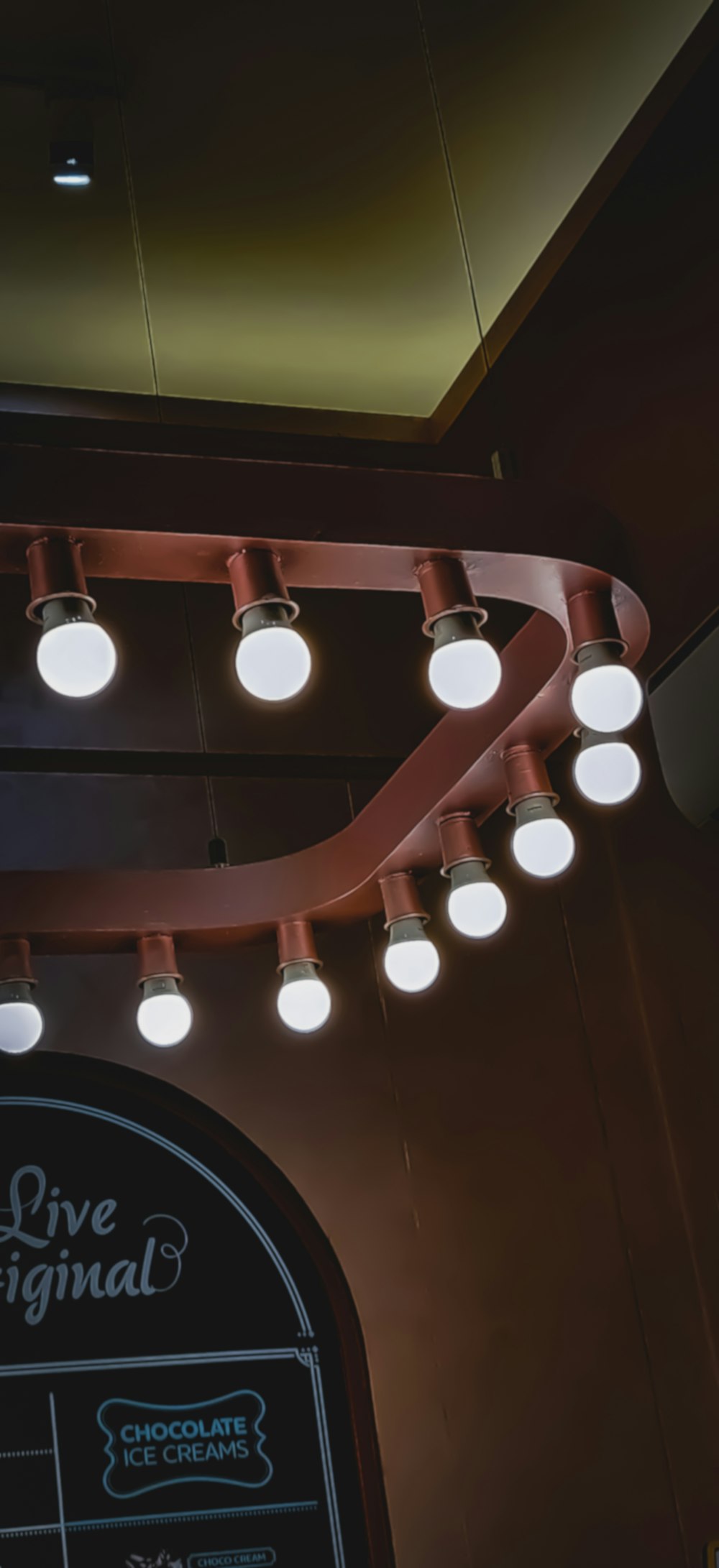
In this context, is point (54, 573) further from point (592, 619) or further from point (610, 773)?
point (610, 773)

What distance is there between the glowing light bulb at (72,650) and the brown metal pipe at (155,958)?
85cm

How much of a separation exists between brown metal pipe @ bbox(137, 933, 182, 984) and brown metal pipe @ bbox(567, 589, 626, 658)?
90 cm

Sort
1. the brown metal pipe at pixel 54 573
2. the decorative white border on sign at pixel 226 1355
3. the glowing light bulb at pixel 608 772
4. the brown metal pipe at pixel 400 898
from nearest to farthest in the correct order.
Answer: the brown metal pipe at pixel 54 573, the glowing light bulb at pixel 608 772, the brown metal pipe at pixel 400 898, the decorative white border on sign at pixel 226 1355

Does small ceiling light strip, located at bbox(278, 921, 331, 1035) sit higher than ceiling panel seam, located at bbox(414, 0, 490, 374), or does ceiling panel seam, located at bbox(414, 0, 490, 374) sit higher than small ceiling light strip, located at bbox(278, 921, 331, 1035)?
ceiling panel seam, located at bbox(414, 0, 490, 374)

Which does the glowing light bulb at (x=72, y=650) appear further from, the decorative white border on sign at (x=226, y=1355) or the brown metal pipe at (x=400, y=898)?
the decorative white border on sign at (x=226, y=1355)

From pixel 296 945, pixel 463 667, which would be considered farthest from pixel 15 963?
pixel 463 667

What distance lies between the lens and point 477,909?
236cm

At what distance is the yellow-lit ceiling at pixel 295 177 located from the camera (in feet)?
10.8

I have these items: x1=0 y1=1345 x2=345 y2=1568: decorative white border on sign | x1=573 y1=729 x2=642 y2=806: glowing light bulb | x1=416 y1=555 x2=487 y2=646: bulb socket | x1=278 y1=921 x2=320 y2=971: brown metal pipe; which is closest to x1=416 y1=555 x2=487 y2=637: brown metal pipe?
x1=416 y1=555 x2=487 y2=646: bulb socket

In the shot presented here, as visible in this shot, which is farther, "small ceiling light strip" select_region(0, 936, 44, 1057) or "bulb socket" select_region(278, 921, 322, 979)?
"bulb socket" select_region(278, 921, 322, 979)

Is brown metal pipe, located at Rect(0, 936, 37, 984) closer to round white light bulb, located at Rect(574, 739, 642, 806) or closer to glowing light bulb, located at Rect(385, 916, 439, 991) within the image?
glowing light bulb, located at Rect(385, 916, 439, 991)

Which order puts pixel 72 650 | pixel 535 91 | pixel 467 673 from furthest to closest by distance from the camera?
pixel 535 91, pixel 467 673, pixel 72 650

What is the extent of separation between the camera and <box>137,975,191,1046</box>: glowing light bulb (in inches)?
99.0

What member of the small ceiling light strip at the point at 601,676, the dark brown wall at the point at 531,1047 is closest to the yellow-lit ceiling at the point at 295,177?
the dark brown wall at the point at 531,1047
